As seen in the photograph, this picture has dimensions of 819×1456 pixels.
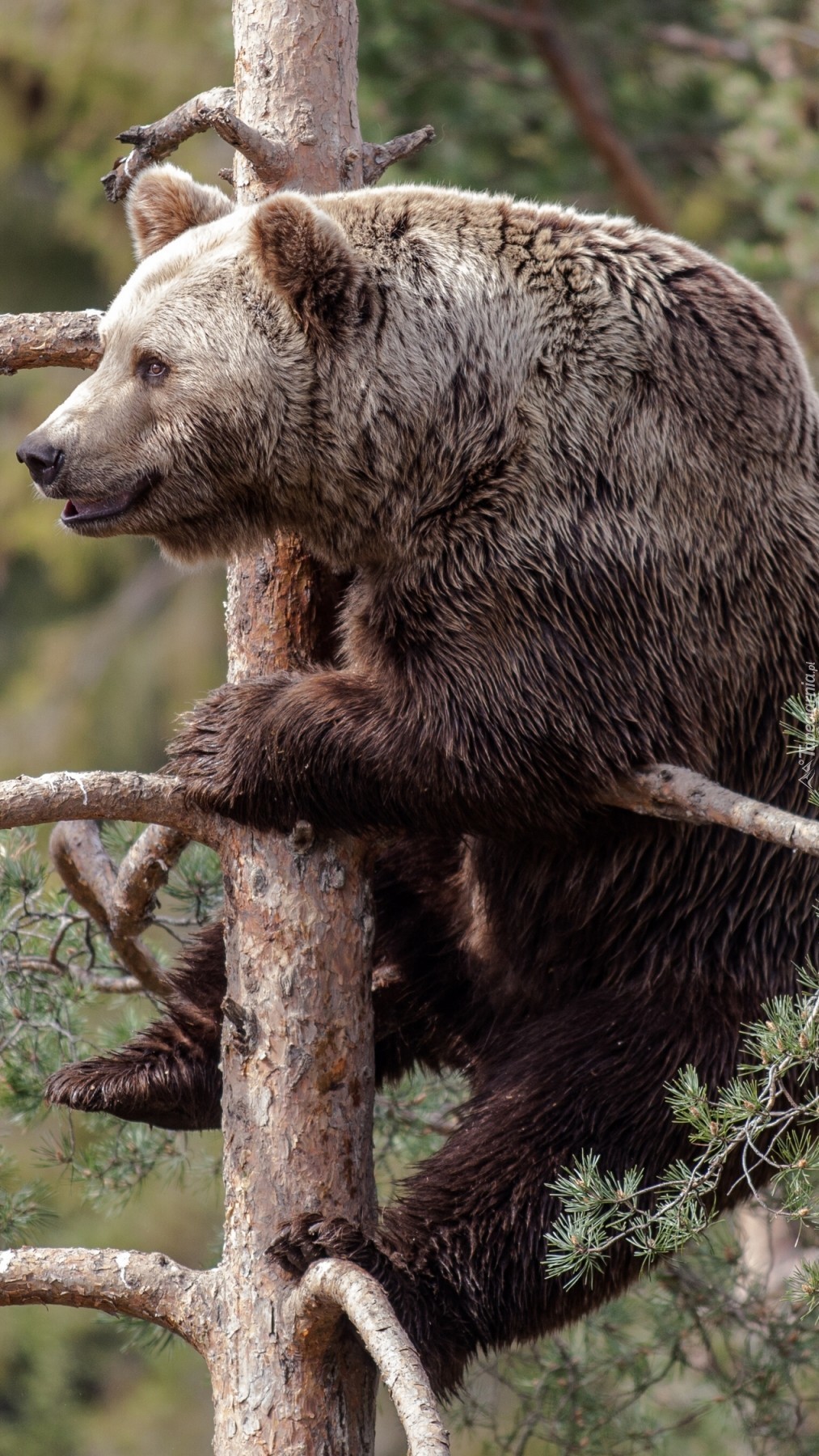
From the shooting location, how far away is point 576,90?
28.3 feet

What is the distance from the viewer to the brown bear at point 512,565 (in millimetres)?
3432

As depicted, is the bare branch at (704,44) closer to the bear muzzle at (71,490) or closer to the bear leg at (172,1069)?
the bear muzzle at (71,490)

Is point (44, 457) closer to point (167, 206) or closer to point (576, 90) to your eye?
point (167, 206)

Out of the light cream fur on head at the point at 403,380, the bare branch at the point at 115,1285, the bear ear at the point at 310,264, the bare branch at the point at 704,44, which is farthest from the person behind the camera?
the bare branch at the point at 704,44

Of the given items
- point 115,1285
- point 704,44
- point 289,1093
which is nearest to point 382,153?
point 289,1093

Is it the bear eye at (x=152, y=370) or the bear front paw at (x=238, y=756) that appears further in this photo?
the bear eye at (x=152, y=370)

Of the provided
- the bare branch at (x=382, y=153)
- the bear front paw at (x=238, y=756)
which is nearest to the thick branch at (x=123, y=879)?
the bear front paw at (x=238, y=756)

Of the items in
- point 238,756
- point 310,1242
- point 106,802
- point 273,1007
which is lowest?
point 310,1242

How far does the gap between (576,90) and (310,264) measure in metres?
5.77

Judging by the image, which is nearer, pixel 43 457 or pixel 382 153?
pixel 43 457

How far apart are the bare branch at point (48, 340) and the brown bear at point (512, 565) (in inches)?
4.4

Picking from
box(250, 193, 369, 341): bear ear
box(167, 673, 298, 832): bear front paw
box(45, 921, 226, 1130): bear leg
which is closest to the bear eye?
box(250, 193, 369, 341): bear ear

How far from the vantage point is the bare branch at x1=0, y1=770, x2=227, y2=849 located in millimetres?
3080

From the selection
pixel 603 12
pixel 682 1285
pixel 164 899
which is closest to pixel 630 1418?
pixel 682 1285
